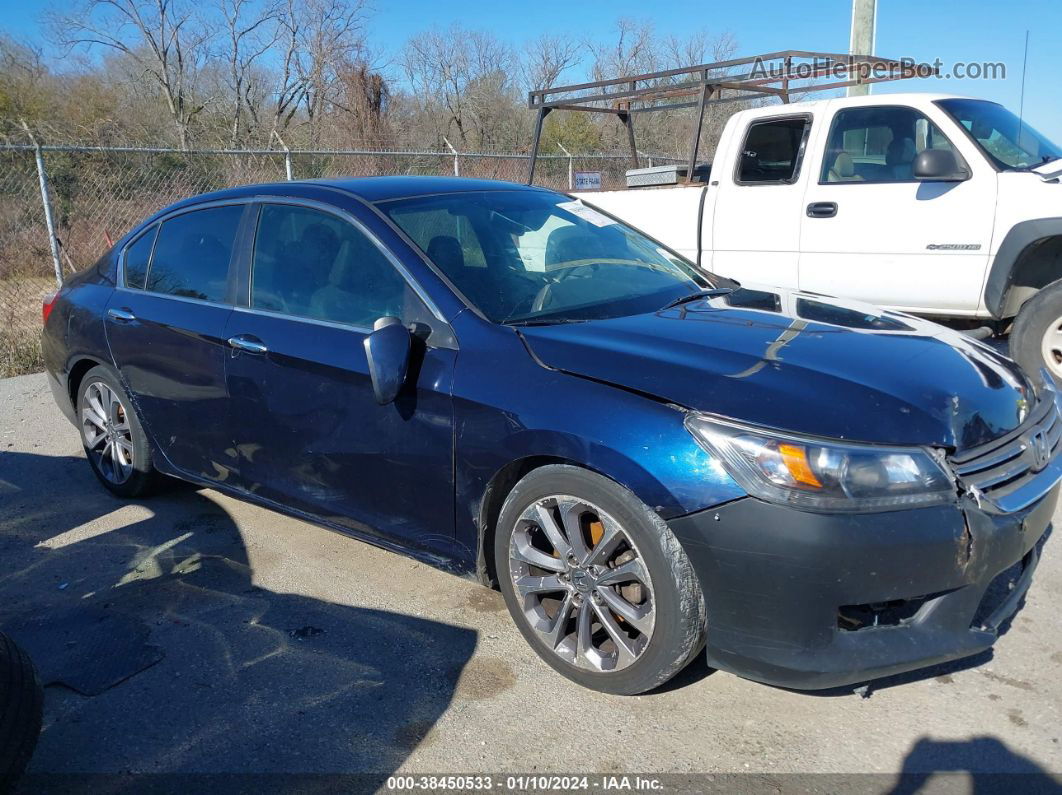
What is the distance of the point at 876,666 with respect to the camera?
2.50 metres

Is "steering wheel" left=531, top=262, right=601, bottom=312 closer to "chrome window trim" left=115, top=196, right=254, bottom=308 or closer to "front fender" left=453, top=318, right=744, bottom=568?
"front fender" left=453, top=318, right=744, bottom=568

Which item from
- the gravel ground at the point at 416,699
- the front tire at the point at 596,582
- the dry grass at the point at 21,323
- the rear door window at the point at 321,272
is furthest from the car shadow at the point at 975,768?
the dry grass at the point at 21,323

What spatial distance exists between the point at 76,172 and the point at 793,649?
12450 mm

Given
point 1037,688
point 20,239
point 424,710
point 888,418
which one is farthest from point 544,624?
point 20,239

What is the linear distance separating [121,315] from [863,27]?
9.67 m

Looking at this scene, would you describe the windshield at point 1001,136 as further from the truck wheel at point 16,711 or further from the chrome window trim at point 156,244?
Result: the truck wheel at point 16,711

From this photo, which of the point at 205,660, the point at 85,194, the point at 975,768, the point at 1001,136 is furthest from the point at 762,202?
the point at 85,194

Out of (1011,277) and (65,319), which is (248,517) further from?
(1011,277)

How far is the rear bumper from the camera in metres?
→ 2.40

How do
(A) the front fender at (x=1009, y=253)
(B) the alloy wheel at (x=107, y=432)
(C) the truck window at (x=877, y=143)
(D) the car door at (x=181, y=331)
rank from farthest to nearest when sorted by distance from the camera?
(C) the truck window at (x=877, y=143) → (A) the front fender at (x=1009, y=253) → (B) the alloy wheel at (x=107, y=432) → (D) the car door at (x=181, y=331)

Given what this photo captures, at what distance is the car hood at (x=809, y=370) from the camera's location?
2535 millimetres

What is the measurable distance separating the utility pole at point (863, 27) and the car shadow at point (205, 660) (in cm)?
963

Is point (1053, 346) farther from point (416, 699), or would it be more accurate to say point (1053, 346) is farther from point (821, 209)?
point (416, 699)

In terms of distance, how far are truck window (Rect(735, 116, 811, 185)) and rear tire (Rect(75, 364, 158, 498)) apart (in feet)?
15.4
